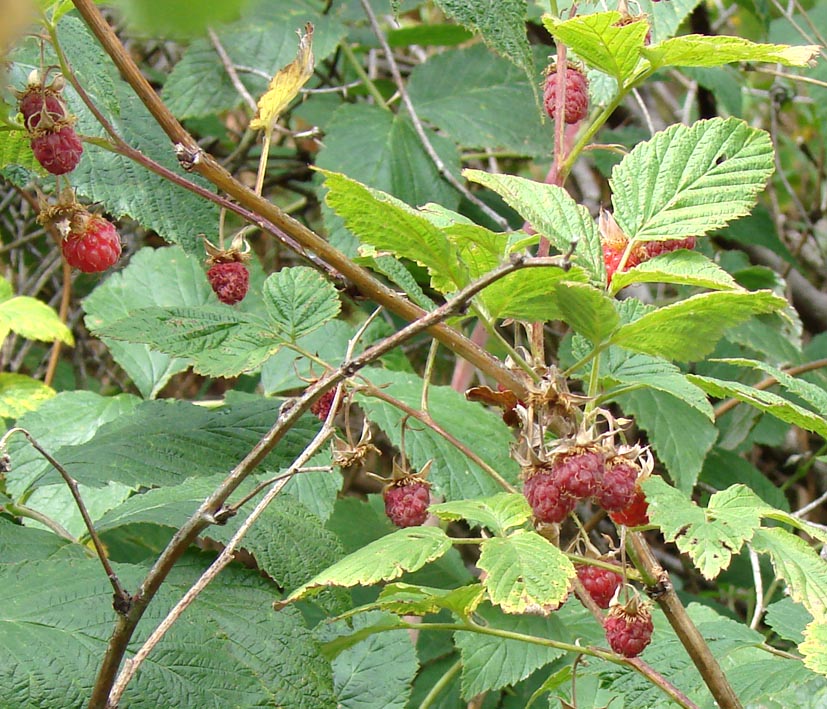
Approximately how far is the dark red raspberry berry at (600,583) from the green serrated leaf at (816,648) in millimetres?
173

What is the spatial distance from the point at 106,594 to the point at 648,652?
52cm

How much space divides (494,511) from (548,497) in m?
0.07

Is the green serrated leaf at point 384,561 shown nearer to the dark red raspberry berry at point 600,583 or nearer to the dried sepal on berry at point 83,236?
the dark red raspberry berry at point 600,583

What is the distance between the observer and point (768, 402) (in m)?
0.78

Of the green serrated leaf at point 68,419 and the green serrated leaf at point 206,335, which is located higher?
the green serrated leaf at point 206,335

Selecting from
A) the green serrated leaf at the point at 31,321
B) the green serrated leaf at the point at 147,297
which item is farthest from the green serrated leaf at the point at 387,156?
the green serrated leaf at the point at 31,321

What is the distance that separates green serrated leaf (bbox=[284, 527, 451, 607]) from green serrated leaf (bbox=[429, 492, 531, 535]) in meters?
0.02

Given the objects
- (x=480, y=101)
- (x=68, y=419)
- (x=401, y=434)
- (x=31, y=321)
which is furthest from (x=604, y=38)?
(x=31, y=321)

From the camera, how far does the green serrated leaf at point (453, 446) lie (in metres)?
1.03

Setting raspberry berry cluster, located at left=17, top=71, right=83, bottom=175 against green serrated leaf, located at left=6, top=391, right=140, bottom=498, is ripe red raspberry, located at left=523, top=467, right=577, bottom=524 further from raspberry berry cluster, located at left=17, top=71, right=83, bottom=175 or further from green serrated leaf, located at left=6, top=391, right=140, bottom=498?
green serrated leaf, located at left=6, top=391, right=140, bottom=498

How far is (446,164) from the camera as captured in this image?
1.77 metres

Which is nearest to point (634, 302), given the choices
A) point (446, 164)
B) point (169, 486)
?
point (169, 486)

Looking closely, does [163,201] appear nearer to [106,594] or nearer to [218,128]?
[106,594]

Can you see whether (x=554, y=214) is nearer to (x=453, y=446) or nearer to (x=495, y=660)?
(x=453, y=446)
